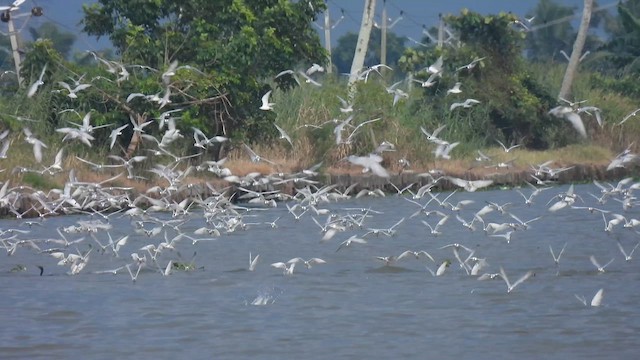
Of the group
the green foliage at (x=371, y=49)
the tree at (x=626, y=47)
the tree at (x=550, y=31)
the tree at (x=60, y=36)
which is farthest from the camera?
the green foliage at (x=371, y=49)

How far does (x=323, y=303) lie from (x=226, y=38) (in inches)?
551

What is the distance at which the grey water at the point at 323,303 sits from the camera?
12.0m

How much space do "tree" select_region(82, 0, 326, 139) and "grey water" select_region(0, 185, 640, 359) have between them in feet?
20.8

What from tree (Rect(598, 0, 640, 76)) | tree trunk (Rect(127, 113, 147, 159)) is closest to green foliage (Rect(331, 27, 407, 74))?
tree (Rect(598, 0, 640, 76))

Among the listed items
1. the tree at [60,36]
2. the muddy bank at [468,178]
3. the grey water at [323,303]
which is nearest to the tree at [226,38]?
the muddy bank at [468,178]

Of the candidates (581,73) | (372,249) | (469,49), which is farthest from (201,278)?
(581,73)

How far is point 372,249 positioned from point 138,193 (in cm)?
574

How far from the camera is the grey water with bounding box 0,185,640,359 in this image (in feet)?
39.4

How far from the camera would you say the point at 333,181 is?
27.7m

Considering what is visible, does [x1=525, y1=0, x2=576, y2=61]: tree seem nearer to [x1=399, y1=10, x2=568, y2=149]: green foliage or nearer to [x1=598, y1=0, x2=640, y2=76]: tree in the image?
[x1=598, y1=0, x2=640, y2=76]: tree

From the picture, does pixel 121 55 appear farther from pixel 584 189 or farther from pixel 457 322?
pixel 457 322

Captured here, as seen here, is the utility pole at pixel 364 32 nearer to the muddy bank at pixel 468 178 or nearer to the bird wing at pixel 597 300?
the muddy bank at pixel 468 178

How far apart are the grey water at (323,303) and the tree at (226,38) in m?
6.35

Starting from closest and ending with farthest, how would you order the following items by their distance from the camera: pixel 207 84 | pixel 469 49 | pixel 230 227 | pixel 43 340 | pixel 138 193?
pixel 43 340, pixel 230 227, pixel 138 193, pixel 207 84, pixel 469 49
